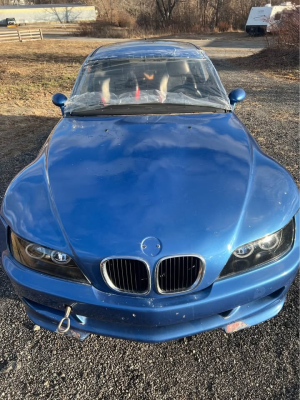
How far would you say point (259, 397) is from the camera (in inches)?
70.1

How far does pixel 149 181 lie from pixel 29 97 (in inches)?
297

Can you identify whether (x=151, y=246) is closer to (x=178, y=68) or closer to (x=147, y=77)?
(x=147, y=77)

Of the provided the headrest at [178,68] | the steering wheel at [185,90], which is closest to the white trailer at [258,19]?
the headrest at [178,68]

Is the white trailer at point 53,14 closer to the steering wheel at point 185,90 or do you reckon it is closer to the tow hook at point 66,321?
the steering wheel at point 185,90

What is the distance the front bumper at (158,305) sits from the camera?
1.63m

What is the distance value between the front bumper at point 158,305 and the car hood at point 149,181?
0.79 ft

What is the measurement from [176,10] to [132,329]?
1746 inches

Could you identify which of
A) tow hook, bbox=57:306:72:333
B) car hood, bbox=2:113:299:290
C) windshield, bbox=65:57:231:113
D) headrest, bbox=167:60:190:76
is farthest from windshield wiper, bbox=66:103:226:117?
tow hook, bbox=57:306:72:333

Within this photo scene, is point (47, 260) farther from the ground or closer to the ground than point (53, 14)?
closer to the ground

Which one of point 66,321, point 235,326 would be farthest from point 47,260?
point 235,326

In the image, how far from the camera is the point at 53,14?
163ft

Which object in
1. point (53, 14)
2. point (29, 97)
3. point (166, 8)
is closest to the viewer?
point (29, 97)

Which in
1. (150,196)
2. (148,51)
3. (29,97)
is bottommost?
(29,97)

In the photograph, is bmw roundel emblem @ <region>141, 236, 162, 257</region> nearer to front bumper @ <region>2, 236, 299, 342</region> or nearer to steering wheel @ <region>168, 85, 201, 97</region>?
front bumper @ <region>2, 236, 299, 342</region>
